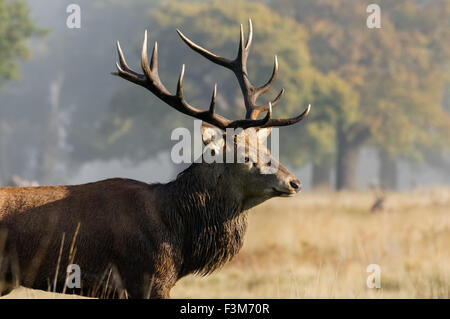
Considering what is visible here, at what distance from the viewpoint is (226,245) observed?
15.9 feet

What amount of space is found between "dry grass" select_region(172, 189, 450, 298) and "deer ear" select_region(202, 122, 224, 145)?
2.99 m

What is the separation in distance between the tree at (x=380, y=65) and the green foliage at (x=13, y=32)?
44.1 ft

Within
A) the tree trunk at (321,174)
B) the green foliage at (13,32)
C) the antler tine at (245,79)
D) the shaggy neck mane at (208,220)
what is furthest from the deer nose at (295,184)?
the tree trunk at (321,174)

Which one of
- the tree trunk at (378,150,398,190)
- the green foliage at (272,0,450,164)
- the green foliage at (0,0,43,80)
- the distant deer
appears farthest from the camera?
the tree trunk at (378,150,398,190)

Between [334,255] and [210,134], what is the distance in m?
7.74

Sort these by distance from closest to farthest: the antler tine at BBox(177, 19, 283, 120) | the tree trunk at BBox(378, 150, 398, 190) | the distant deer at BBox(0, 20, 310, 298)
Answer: the distant deer at BBox(0, 20, 310, 298) < the antler tine at BBox(177, 19, 283, 120) < the tree trunk at BBox(378, 150, 398, 190)

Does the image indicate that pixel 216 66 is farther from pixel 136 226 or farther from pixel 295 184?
pixel 136 226

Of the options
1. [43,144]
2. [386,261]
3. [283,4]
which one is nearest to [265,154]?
[386,261]

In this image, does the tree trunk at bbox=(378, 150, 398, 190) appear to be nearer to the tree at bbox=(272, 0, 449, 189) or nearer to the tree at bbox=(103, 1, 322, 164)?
the tree at bbox=(272, 0, 449, 189)

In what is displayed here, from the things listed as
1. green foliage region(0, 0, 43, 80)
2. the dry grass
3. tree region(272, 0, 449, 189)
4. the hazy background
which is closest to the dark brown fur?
the dry grass

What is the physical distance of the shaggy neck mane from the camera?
15.7 feet

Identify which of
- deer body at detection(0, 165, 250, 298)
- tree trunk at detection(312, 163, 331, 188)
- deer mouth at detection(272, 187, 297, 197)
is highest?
tree trunk at detection(312, 163, 331, 188)

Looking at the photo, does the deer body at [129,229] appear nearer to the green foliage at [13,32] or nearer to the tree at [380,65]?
the green foliage at [13,32]

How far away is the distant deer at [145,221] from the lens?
4.51 metres
